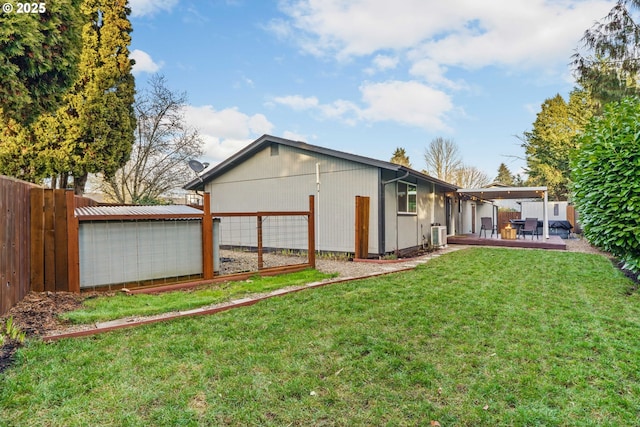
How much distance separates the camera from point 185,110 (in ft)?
56.0

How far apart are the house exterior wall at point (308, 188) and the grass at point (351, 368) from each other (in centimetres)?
518

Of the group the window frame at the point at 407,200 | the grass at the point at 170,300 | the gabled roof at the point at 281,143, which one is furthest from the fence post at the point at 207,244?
the window frame at the point at 407,200

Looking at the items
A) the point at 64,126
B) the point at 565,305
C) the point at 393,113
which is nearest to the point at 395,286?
the point at 565,305

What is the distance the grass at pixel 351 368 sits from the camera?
223cm

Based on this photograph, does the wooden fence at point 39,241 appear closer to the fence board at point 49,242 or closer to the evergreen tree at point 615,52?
the fence board at point 49,242

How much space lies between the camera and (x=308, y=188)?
10680mm

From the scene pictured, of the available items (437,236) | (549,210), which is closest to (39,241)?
(437,236)

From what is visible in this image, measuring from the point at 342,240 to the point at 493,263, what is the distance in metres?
3.98

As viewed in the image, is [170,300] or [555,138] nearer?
[170,300]

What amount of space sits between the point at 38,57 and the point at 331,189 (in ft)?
23.1

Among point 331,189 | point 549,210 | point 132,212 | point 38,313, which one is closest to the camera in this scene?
point 38,313

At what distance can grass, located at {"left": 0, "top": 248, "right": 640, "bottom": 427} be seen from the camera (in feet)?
7.32

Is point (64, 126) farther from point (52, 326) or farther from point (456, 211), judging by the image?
point (456, 211)

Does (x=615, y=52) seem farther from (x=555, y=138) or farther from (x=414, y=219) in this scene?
(x=555, y=138)
